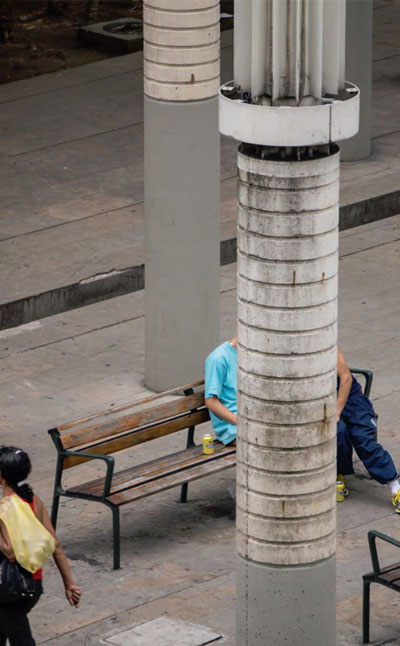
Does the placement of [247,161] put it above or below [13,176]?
above

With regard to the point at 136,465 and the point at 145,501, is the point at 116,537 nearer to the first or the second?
the point at 145,501

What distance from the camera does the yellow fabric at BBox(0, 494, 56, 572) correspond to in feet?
27.9

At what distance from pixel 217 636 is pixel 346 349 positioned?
479 centimetres

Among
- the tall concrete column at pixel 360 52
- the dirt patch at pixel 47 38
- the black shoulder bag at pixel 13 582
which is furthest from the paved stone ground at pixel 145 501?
the dirt patch at pixel 47 38

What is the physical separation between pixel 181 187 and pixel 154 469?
8.48ft

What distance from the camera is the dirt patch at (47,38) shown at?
2220 cm

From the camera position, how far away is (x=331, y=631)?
29.3 feet

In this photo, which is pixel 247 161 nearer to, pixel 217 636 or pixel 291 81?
pixel 291 81

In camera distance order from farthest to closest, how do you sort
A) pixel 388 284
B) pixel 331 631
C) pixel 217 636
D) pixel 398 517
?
pixel 388 284
pixel 398 517
pixel 217 636
pixel 331 631

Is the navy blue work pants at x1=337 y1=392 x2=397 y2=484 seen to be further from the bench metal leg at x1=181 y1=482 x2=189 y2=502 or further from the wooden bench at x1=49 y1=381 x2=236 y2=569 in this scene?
the bench metal leg at x1=181 y1=482 x2=189 y2=502

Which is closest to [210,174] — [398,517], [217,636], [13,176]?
[398,517]

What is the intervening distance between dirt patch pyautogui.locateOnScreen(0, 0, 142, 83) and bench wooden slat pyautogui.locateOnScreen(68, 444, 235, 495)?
11164 millimetres

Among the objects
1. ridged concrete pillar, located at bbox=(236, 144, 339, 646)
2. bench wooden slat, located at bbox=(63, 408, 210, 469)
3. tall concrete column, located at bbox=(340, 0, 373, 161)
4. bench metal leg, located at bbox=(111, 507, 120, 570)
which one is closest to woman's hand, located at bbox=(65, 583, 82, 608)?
ridged concrete pillar, located at bbox=(236, 144, 339, 646)

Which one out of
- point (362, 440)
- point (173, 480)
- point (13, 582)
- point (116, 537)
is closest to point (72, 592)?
point (13, 582)
